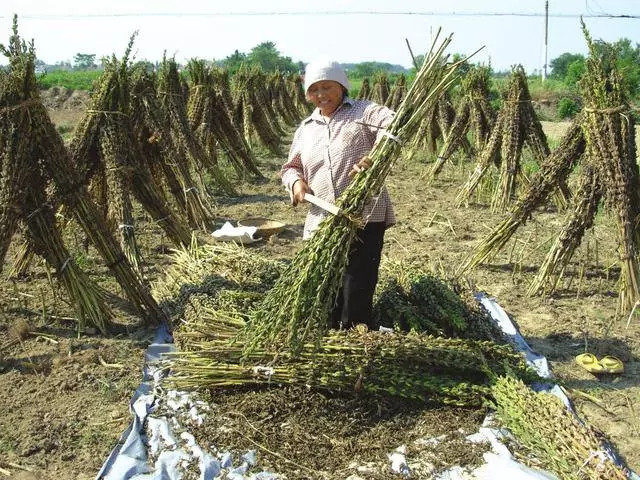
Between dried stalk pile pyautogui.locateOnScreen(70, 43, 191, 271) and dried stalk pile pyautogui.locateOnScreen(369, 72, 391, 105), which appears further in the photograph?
dried stalk pile pyautogui.locateOnScreen(369, 72, 391, 105)

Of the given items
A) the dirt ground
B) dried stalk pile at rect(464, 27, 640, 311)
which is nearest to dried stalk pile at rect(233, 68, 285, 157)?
the dirt ground

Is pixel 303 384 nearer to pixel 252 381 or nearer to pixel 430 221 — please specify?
pixel 252 381

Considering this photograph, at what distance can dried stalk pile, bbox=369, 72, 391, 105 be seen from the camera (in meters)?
20.3

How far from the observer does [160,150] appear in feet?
22.3

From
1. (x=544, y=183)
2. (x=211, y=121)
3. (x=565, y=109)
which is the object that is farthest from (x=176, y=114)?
(x=565, y=109)

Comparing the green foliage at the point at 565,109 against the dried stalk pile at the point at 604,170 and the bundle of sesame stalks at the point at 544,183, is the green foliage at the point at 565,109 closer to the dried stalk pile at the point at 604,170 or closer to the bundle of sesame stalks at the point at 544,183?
the bundle of sesame stalks at the point at 544,183

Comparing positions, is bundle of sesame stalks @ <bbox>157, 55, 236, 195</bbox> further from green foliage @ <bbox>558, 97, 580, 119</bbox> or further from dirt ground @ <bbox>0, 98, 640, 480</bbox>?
green foliage @ <bbox>558, 97, 580, 119</bbox>

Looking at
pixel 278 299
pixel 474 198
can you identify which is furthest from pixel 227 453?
pixel 474 198

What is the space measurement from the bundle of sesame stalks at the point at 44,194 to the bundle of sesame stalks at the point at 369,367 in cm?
125

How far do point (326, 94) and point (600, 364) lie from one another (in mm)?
2240

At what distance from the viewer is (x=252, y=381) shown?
3.14 meters

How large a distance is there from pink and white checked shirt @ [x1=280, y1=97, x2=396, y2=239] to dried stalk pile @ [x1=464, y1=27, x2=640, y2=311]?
2.09m

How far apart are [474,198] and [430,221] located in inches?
72.2


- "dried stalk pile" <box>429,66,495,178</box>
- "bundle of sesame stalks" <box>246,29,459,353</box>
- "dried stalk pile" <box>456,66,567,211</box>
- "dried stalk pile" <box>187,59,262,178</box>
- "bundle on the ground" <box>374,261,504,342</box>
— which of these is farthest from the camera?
"dried stalk pile" <box>187,59,262,178</box>
